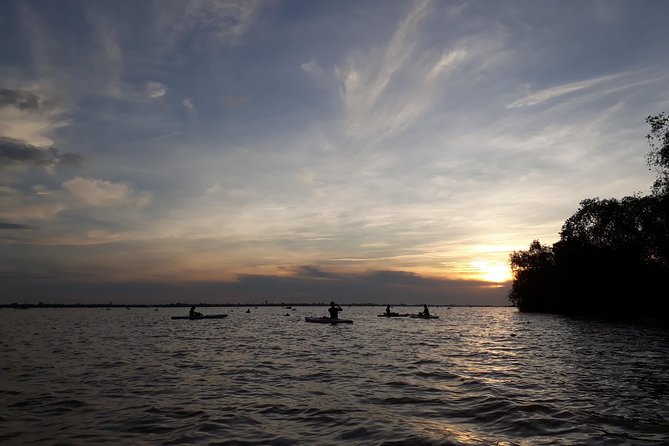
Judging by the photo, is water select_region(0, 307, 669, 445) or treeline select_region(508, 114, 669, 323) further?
treeline select_region(508, 114, 669, 323)

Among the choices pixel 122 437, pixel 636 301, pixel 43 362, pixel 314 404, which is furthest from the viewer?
pixel 636 301

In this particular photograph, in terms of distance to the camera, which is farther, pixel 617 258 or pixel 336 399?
pixel 617 258

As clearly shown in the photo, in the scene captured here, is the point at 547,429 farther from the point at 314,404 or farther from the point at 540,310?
the point at 540,310

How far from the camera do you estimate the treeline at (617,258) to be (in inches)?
2251

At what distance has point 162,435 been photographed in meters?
10.3

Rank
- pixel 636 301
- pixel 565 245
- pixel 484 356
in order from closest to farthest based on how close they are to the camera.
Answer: pixel 484 356 < pixel 636 301 < pixel 565 245

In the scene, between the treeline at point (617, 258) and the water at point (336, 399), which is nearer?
the water at point (336, 399)

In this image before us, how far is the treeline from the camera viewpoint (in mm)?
57188

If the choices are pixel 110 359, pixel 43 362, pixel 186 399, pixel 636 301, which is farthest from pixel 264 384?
pixel 636 301

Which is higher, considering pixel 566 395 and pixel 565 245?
pixel 565 245

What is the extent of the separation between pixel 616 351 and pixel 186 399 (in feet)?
88.7

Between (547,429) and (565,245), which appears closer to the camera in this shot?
(547,429)

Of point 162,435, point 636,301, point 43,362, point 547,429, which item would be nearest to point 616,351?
point 547,429

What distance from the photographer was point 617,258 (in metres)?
75.8
